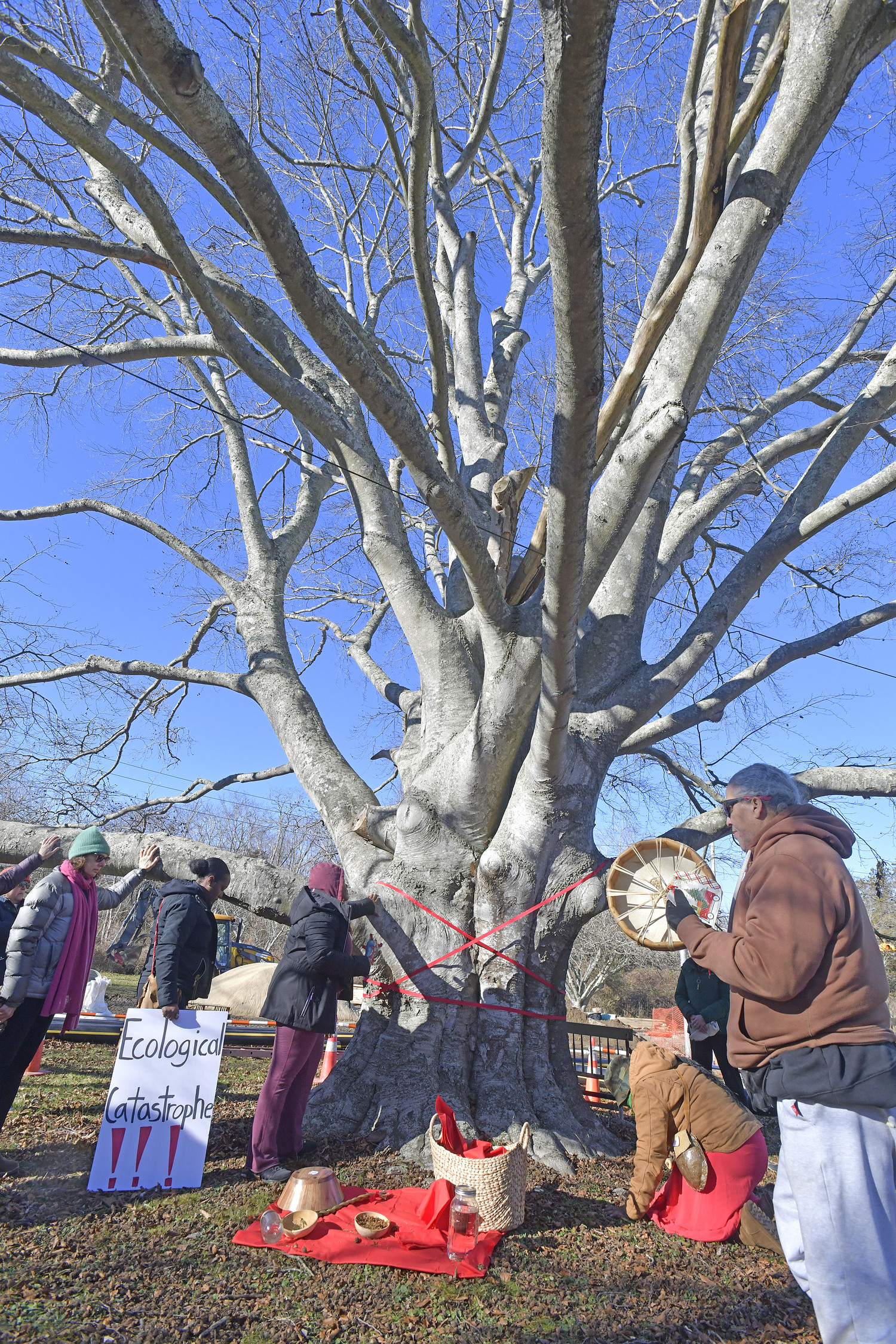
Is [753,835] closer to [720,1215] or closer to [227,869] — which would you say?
[720,1215]

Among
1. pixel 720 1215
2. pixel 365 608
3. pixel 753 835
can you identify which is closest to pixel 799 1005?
pixel 753 835

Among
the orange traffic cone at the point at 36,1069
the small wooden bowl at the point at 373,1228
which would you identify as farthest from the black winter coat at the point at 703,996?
the orange traffic cone at the point at 36,1069

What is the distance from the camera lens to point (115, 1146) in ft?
12.0

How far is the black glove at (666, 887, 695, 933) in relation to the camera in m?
2.77

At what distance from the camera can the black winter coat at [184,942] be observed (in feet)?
14.3

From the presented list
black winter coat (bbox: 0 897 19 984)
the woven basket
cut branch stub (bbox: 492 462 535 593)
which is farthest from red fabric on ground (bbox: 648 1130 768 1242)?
black winter coat (bbox: 0 897 19 984)

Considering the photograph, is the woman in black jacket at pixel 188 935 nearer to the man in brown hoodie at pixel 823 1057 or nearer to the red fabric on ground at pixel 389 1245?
the red fabric on ground at pixel 389 1245

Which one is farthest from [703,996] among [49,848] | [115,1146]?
[49,848]

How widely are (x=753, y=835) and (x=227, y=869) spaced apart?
11.5 ft

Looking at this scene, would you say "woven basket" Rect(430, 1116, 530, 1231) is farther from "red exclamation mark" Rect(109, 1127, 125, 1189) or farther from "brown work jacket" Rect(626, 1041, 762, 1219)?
"red exclamation mark" Rect(109, 1127, 125, 1189)

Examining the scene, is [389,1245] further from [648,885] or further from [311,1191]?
[648,885]

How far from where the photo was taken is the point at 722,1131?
3525mm

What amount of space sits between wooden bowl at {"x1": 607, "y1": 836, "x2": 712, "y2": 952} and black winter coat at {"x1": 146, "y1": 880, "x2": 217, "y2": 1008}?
8.09 feet

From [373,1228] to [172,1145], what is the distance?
4.02 ft
